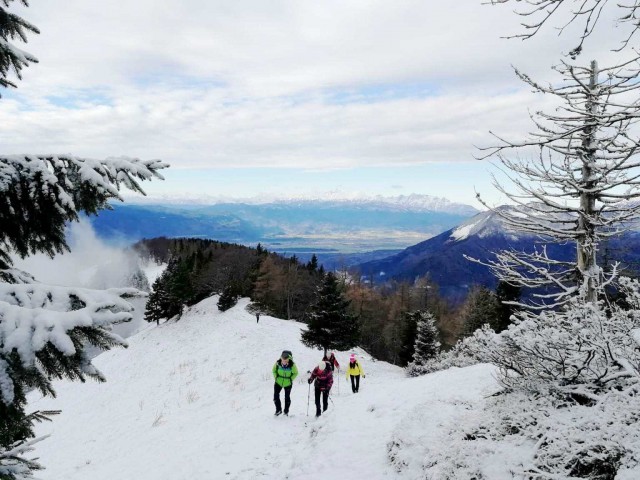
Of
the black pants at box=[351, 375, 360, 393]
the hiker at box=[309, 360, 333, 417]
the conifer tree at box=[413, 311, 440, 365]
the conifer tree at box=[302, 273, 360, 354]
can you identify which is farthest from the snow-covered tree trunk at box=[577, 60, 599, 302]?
the conifer tree at box=[413, 311, 440, 365]

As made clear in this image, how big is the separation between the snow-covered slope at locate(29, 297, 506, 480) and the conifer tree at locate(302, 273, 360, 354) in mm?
6241

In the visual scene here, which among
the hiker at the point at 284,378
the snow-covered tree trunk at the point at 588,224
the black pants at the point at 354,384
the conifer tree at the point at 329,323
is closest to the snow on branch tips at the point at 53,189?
the snow-covered tree trunk at the point at 588,224

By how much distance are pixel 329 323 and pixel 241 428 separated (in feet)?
63.0

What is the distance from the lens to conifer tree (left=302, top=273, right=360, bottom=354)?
2944cm

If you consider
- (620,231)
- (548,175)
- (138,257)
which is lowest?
(138,257)

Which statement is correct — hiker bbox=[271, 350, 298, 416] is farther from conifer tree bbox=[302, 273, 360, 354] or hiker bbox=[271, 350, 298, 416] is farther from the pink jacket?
conifer tree bbox=[302, 273, 360, 354]

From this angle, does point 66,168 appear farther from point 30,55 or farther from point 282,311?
point 282,311

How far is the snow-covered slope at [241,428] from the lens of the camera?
764 cm

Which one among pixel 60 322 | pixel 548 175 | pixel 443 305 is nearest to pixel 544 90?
pixel 548 175

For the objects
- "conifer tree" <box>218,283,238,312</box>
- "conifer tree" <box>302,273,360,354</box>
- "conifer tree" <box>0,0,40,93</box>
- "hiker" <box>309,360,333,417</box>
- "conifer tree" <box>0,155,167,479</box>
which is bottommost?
"conifer tree" <box>218,283,238,312</box>

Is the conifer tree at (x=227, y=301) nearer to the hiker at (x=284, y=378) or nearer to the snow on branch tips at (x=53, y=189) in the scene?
the hiker at (x=284, y=378)

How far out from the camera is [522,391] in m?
5.93

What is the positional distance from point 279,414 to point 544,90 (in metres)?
9.67

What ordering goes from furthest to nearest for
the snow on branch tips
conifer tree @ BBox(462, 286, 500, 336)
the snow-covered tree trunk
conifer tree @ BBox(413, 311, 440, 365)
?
conifer tree @ BBox(462, 286, 500, 336)
conifer tree @ BBox(413, 311, 440, 365)
the snow-covered tree trunk
the snow on branch tips
